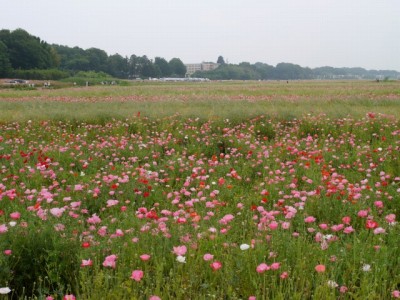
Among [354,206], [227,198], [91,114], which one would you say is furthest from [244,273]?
[91,114]

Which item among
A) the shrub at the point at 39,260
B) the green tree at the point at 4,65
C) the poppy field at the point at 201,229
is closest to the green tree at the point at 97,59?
the green tree at the point at 4,65

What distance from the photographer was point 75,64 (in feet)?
340

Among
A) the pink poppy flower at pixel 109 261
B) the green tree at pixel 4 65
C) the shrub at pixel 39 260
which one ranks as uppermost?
the green tree at pixel 4 65

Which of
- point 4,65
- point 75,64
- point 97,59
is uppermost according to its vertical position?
point 97,59

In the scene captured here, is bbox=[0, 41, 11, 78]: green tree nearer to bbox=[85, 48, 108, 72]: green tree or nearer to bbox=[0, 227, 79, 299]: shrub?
bbox=[85, 48, 108, 72]: green tree

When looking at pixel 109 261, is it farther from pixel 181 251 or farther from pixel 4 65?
pixel 4 65

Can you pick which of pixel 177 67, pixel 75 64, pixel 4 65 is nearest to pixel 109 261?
pixel 4 65

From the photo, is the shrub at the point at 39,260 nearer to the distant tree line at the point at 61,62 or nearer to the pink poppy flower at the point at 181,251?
the pink poppy flower at the point at 181,251

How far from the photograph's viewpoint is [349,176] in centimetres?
549

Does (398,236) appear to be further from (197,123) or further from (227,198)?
(197,123)

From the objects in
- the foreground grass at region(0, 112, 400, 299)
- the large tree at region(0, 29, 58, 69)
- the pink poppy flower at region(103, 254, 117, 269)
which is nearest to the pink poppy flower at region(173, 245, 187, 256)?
the foreground grass at region(0, 112, 400, 299)

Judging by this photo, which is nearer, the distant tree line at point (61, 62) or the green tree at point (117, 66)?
the distant tree line at point (61, 62)

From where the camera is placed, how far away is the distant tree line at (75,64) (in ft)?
231

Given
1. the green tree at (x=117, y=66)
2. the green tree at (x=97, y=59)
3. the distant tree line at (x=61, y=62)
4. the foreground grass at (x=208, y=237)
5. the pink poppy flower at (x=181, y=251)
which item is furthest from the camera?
the green tree at (x=117, y=66)
